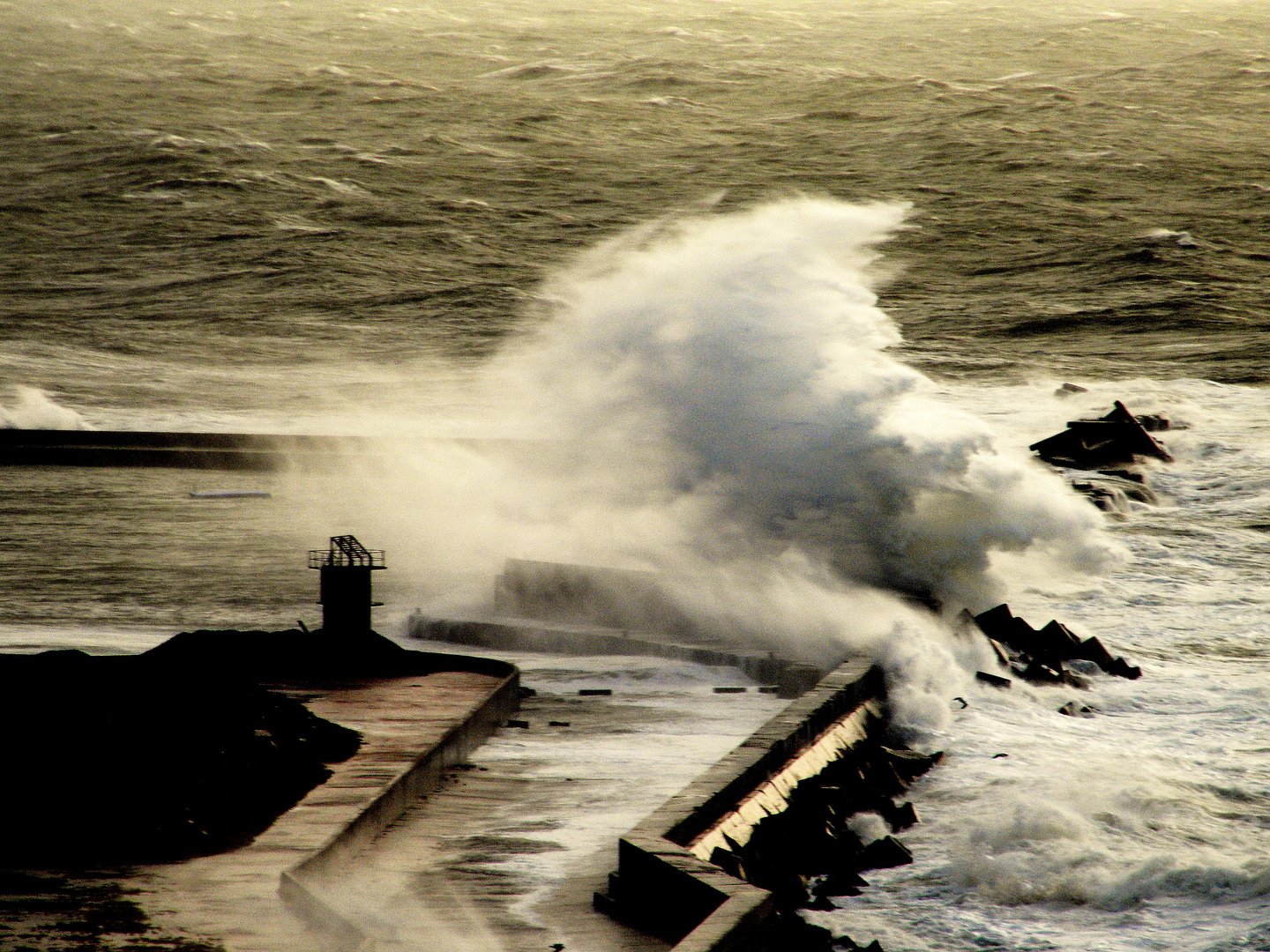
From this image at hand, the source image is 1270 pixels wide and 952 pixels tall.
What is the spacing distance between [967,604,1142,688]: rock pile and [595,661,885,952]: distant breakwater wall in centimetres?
443

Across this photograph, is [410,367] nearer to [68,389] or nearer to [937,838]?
[68,389]

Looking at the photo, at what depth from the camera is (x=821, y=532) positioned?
2277cm

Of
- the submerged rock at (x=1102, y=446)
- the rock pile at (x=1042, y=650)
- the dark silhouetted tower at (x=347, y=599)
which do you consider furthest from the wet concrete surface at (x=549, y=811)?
the submerged rock at (x=1102, y=446)

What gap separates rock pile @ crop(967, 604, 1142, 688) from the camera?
774 inches

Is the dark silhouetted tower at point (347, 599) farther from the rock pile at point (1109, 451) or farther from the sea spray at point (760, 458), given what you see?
the rock pile at point (1109, 451)

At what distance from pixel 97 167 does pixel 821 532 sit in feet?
277

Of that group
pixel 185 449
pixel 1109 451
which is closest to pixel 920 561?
pixel 1109 451

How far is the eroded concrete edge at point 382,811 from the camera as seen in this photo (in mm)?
9406

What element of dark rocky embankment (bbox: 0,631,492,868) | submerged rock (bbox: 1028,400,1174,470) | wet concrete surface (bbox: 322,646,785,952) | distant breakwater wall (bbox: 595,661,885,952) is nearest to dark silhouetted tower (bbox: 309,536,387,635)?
wet concrete surface (bbox: 322,646,785,952)

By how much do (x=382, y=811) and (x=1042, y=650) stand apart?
11.3 metres

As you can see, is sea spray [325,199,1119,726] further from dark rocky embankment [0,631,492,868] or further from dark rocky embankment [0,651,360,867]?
dark rocky embankment [0,651,360,867]

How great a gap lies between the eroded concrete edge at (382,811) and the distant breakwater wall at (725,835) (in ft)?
5.66

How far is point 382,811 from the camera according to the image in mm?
11758

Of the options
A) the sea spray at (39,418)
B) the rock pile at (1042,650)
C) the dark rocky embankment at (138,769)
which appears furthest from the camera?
the sea spray at (39,418)
